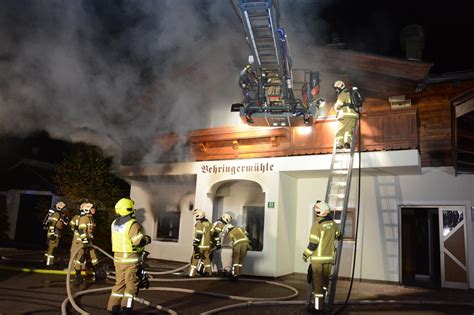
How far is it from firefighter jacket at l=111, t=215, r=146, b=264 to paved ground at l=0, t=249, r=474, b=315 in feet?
3.68

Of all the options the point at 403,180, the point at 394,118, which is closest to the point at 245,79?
the point at 394,118

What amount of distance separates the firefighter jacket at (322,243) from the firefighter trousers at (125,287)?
A: 2801mm

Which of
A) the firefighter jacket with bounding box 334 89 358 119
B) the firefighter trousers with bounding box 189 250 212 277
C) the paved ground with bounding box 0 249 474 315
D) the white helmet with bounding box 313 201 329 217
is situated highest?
the firefighter jacket with bounding box 334 89 358 119

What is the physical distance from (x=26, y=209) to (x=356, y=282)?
17.0m

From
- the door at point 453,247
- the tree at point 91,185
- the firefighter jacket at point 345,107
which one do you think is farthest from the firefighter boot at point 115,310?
the tree at point 91,185

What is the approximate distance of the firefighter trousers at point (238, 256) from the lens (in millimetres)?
9781

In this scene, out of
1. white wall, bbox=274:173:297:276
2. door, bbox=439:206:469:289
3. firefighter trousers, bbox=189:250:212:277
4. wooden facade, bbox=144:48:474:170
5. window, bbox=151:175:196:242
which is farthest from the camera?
window, bbox=151:175:196:242

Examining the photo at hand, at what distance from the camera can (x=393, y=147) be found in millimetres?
9531

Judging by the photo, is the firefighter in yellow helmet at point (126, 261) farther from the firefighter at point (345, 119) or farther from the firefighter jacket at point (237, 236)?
the firefighter at point (345, 119)

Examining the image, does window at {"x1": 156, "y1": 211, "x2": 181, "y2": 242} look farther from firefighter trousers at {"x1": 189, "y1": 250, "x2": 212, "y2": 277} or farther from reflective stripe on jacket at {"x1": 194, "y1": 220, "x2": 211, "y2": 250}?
reflective stripe on jacket at {"x1": 194, "y1": 220, "x2": 211, "y2": 250}

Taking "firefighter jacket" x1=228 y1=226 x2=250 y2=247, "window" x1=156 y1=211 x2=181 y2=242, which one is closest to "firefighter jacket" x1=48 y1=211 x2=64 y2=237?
"window" x1=156 y1=211 x2=181 y2=242

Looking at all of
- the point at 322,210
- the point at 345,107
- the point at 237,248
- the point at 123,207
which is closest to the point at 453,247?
the point at 345,107

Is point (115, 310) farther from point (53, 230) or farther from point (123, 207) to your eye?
point (53, 230)

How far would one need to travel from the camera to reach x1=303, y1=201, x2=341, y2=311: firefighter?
20.4 feet
